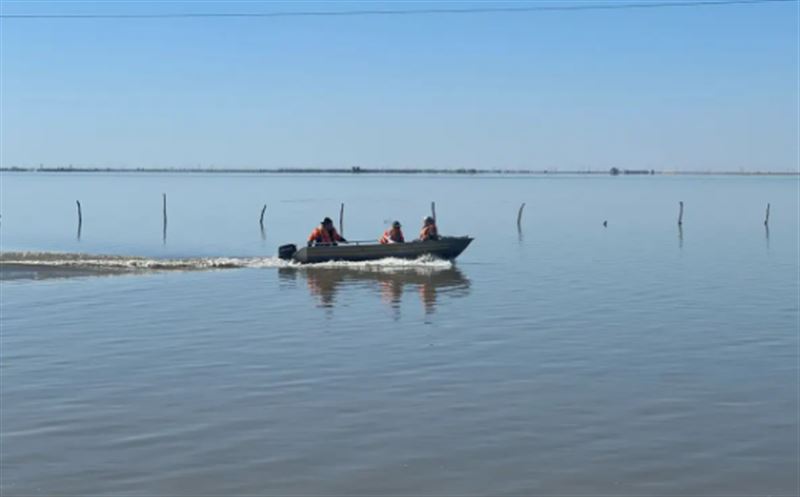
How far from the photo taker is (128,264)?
35.6 m

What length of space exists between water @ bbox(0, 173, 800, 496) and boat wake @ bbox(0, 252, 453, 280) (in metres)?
0.54

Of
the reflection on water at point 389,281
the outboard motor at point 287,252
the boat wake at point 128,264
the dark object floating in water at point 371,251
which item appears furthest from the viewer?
the outboard motor at point 287,252

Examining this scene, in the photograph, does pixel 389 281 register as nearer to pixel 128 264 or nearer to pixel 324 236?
pixel 324 236

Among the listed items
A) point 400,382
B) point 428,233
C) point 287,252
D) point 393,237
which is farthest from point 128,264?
point 400,382

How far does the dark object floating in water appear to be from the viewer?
36719 millimetres

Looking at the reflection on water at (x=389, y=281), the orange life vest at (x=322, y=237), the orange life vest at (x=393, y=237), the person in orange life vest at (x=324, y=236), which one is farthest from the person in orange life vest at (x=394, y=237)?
the orange life vest at (x=322, y=237)

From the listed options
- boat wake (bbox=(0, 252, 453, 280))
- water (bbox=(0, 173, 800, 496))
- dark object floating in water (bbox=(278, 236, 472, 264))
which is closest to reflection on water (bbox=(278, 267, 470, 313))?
water (bbox=(0, 173, 800, 496))

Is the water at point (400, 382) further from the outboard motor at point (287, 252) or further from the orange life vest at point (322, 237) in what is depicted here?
the orange life vest at point (322, 237)

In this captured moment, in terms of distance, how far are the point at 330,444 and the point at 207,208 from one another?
81.8m

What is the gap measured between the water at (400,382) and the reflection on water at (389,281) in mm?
142

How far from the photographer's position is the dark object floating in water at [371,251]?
120ft

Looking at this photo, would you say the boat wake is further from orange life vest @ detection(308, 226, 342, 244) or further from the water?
orange life vest @ detection(308, 226, 342, 244)

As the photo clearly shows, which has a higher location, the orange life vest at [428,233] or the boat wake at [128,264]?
the orange life vest at [428,233]

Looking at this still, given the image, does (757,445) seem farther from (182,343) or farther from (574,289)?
(574,289)
